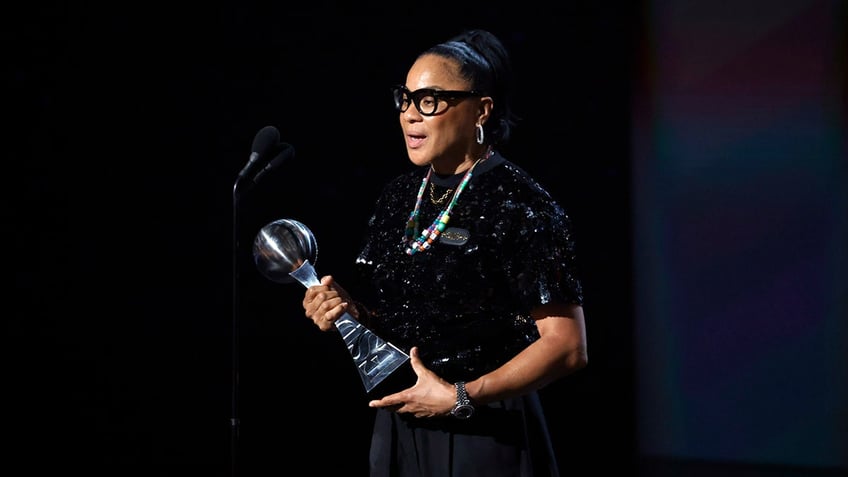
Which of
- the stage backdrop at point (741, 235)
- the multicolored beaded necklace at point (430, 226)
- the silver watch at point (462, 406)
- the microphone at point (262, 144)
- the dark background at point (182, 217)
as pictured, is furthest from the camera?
the dark background at point (182, 217)

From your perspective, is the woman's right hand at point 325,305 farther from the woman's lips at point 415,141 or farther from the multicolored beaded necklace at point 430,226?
the woman's lips at point 415,141

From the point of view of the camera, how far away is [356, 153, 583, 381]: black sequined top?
149 cm

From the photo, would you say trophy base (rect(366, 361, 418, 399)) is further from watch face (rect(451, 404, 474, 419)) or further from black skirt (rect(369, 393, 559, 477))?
watch face (rect(451, 404, 474, 419))

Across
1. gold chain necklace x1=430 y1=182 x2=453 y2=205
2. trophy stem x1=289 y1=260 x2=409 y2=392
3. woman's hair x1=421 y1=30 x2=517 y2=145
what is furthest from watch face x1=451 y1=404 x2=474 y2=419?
woman's hair x1=421 y1=30 x2=517 y2=145

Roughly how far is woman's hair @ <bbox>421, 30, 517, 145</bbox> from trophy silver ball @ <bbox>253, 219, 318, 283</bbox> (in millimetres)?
355

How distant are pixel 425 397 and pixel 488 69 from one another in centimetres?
56

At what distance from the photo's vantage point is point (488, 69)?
1.61 metres

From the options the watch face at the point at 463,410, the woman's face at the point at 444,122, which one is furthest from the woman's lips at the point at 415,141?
the watch face at the point at 463,410

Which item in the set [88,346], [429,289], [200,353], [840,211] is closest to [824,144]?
[840,211]

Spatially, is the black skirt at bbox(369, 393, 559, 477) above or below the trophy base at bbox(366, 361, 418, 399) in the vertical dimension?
below

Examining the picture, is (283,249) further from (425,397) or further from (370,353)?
(425,397)

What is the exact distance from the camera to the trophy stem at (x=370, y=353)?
1.48m

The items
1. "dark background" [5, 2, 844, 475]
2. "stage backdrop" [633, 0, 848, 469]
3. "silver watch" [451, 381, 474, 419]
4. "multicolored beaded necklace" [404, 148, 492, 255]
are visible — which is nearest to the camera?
"silver watch" [451, 381, 474, 419]

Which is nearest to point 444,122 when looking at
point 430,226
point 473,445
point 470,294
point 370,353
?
point 430,226
